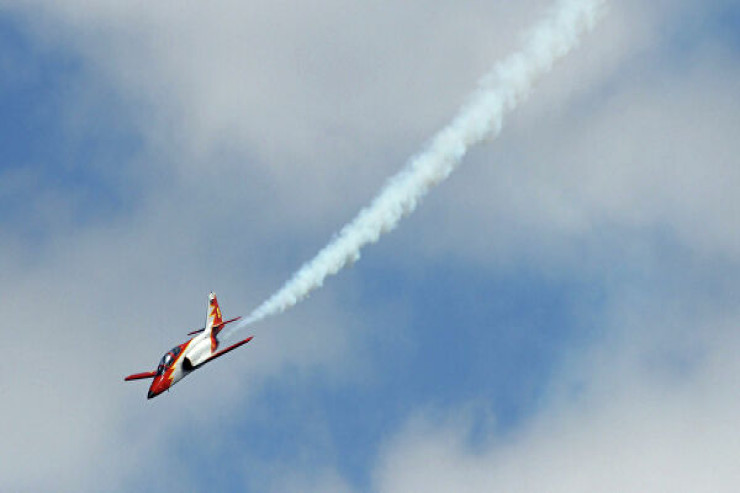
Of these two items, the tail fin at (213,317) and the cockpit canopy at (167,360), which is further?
the tail fin at (213,317)

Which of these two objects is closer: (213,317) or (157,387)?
(157,387)

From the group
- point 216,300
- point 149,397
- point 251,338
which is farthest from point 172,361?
point 216,300

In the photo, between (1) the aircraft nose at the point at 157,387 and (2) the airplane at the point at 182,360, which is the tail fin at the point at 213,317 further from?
(1) the aircraft nose at the point at 157,387

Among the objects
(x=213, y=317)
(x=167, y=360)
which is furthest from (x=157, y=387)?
(x=213, y=317)

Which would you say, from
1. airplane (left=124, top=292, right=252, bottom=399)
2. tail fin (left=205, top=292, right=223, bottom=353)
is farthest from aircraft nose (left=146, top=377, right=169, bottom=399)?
tail fin (left=205, top=292, right=223, bottom=353)

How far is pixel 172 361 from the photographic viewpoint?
71562 mm

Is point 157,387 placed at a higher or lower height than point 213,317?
lower

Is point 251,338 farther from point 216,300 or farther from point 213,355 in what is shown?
point 216,300

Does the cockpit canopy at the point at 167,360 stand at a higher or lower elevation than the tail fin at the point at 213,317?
lower

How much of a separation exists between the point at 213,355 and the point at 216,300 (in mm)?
15545

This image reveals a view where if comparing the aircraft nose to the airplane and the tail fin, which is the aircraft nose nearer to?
the airplane

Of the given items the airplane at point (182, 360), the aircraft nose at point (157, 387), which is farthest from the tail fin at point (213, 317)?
the aircraft nose at point (157, 387)

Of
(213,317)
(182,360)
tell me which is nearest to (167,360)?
(182,360)

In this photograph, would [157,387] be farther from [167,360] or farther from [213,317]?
[213,317]
